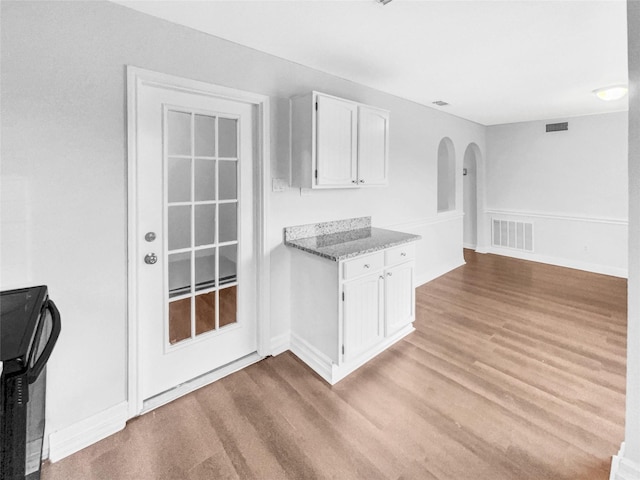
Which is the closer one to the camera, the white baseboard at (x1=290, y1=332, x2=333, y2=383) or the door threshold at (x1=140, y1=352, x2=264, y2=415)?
the door threshold at (x1=140, y1=352, x2=264, y2=415)

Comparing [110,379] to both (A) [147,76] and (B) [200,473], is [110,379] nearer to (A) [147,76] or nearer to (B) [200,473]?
(B) [200,473]

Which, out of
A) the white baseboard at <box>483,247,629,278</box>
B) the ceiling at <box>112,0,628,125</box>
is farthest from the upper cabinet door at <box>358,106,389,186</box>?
the white baseboard at <box>483,247,629,278</box>

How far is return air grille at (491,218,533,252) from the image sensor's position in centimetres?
567

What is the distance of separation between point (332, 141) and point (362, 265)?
1026 mm

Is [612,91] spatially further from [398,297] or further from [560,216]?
[398,297]

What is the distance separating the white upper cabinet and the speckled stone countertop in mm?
450

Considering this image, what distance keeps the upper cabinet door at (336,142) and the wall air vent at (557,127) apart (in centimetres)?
432

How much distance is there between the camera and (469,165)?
6.35 m

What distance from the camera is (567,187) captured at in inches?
204

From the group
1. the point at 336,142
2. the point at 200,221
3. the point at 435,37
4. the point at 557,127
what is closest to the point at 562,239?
the point at 557,127

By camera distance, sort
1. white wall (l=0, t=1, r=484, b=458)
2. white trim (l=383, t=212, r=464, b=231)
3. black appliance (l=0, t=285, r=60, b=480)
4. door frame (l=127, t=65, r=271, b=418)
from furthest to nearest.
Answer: white trim (l=383, t=212, r=464, b=231) → door frame (l=127, t=65, r=271, b=418) → white wall (l=0, t=1, r=484, b=458) → black appliance (l=0, t=285, r=60, b=480)

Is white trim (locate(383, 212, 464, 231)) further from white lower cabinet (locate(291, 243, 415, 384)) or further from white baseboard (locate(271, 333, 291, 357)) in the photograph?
white baseboard (locate(271, 333, 291, 357))

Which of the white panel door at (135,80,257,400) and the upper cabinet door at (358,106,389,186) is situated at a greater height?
the upper cabinet door at (358,106,389,186)

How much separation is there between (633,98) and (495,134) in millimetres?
Result: 5067
